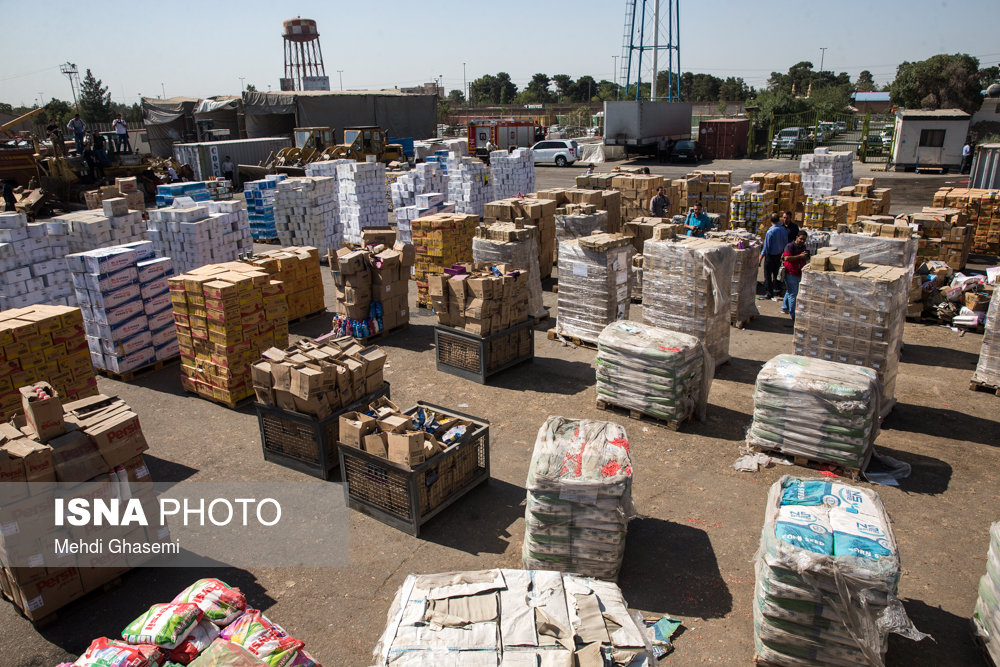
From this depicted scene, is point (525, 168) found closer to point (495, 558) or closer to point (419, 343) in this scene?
point (419, 343)

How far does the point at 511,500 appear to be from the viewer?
719 centimetres

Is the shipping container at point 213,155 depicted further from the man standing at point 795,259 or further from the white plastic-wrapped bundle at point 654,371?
the white plastic-wrapped bundle at point 654,371

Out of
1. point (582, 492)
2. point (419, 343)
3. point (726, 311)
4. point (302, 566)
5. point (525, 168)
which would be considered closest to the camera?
point (582, 492)

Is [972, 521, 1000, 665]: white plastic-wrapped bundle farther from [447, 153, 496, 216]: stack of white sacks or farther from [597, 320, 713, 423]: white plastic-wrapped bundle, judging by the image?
[447, 153, 496, 216]: stack of white sacks

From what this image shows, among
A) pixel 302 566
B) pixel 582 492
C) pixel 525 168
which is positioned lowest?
pixel 302 566

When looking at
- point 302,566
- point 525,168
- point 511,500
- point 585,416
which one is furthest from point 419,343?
point 525,168

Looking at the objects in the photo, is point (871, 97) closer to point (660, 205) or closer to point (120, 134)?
point (660, 205)

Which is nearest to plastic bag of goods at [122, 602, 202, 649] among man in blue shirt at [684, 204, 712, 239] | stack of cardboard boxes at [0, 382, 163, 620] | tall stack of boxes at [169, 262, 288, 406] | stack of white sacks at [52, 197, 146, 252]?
stack of cardboard boxes at [0, 382, 163, 620]

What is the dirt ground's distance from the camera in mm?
5461

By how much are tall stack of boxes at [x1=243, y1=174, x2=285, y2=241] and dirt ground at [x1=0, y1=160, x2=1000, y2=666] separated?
10.2 m

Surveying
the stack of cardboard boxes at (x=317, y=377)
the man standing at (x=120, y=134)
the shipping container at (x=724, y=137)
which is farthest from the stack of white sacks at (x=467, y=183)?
the shipping container at (x=724, y=137)

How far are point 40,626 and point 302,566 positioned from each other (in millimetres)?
2179

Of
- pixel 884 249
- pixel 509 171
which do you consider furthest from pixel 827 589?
pixel 509 171

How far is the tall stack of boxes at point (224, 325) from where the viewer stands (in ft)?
29.9
